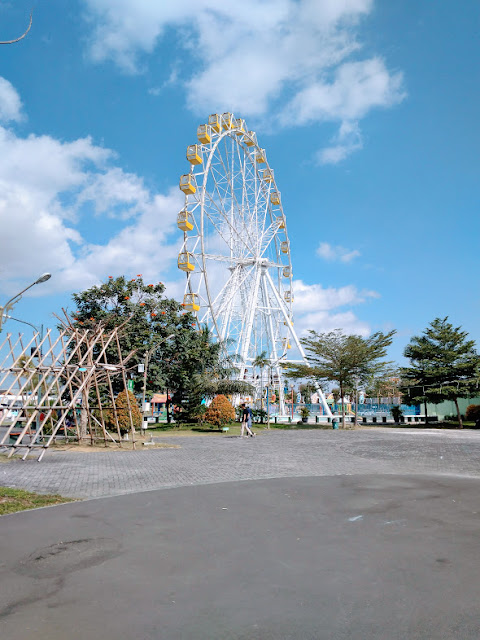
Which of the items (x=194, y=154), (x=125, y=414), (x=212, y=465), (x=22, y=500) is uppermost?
(x=194, y=154)

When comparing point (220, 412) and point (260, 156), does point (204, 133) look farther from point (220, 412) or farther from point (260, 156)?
point (220, 412)

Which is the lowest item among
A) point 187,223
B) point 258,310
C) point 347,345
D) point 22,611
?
point 22,611

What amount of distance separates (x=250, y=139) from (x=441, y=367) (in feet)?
68.2

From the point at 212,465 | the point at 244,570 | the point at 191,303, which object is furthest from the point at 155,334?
the point at 244,570

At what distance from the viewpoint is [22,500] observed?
8.70 metres

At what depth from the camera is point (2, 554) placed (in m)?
5.64

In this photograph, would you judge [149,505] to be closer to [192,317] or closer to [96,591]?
[96,591]

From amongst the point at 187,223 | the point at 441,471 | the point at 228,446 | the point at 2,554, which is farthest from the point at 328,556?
the point at 187,223

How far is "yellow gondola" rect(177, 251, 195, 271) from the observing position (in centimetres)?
3155

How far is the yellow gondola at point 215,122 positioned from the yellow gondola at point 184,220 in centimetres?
617

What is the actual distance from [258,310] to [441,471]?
1001 inches

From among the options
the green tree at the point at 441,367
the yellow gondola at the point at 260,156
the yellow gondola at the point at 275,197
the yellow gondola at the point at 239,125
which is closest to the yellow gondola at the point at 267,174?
the yellow gondola at the point at 260,156

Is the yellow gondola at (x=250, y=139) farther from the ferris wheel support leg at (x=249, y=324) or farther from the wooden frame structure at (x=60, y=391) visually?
the wooden frame structure at (x=60, y=391)

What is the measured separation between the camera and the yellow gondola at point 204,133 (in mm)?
31938
